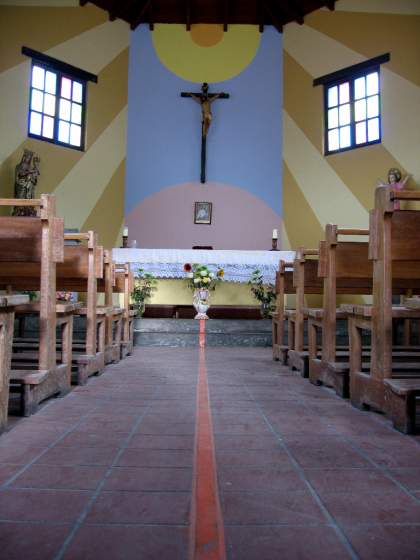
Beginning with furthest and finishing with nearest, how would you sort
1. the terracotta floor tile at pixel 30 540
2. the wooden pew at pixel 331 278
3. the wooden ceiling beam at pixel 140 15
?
the wooden ceiling beam at pixel 140 15
the wooden pew at pixel 331 278
the terracotta floor tile at pixel 30 540

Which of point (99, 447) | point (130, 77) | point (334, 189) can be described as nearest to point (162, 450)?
point (99, 447)

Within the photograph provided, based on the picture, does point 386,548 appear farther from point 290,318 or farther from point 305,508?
point 290,318

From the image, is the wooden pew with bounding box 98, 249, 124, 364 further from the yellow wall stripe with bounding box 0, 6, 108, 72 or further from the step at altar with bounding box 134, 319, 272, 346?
the yellow wall stripe with bounding box 0, 6, 108, 72

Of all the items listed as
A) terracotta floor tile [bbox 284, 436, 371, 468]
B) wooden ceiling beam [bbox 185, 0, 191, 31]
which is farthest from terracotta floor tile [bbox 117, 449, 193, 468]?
wooden ceiling beam [bbox 185, 0, 191, 31]

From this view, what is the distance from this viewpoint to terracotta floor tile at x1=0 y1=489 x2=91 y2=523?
3.88 feet

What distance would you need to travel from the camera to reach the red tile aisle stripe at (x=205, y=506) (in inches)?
41.1

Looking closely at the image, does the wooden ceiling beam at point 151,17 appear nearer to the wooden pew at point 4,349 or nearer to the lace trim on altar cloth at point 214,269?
the lace trim on altar cloth at point 214,269

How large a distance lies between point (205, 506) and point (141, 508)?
0.55 ft

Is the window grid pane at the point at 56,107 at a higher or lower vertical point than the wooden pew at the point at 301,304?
higher

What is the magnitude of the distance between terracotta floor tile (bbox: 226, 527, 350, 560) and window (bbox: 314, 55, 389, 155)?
7396 mm

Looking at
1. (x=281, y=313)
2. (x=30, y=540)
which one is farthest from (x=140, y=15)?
(x=30, y=540)

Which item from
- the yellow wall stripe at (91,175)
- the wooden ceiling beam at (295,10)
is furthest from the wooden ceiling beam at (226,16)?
the yellow wall stripe at (91,175)

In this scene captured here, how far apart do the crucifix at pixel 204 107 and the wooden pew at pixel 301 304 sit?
450 centimetres

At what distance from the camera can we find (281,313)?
454 cm
